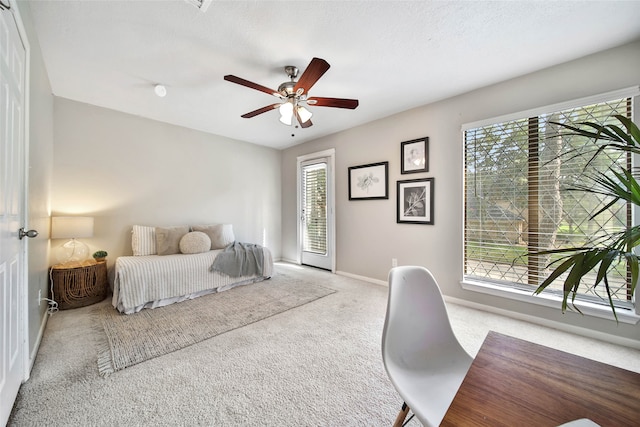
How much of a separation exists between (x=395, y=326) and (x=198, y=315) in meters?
2.19

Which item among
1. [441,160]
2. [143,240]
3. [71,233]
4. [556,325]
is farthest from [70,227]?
[556,325]

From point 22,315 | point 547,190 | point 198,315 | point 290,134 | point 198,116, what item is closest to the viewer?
point 22,315

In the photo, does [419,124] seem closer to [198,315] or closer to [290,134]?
[290,134]

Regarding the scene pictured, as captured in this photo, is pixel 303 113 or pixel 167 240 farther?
pixel 167 240

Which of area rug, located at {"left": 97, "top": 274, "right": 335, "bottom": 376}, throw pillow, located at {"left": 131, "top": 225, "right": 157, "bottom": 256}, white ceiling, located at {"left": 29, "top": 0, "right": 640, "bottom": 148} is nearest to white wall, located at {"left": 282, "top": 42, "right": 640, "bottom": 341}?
white ceiling, located at {"left": 29, "top": 0, "right": 640, "bottom": 148}

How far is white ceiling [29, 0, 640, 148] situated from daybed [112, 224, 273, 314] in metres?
1.80

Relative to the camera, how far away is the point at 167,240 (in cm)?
337

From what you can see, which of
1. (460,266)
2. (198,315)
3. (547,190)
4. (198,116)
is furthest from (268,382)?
(198,116)

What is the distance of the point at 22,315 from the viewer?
60.0 inches

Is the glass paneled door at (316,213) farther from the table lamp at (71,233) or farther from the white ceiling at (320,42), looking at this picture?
the table lamp at (71,233)

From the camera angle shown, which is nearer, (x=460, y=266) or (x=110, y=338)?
(x=110, y=338)

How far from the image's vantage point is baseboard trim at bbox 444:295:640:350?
79.5 inches

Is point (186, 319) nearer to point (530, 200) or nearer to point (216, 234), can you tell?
point (216, 234)

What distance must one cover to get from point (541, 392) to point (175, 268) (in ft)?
10.5
